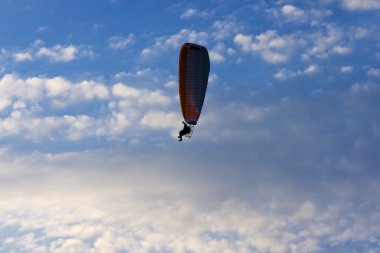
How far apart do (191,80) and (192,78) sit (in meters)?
0.35

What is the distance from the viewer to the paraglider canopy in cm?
11956

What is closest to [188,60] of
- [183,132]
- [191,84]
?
[191,84]

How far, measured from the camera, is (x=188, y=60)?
11975cm

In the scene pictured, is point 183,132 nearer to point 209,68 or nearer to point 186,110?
point 186,110

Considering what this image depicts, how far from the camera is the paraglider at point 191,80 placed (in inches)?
4705

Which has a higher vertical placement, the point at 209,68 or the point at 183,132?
the point at 209,68

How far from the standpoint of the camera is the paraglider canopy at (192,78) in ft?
392

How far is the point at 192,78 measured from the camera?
120750 millimetres

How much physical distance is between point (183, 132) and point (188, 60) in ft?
36.7

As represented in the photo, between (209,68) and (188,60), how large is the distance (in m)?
4.89

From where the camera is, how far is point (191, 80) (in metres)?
121

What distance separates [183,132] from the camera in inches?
4683

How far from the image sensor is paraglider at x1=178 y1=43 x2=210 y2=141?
119500mm

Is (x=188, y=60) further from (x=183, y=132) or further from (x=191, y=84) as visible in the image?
(x=183, y=132)
